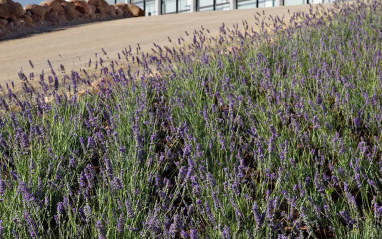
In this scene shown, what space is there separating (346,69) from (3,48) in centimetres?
812

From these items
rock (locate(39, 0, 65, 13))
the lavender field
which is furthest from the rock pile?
the lavender field

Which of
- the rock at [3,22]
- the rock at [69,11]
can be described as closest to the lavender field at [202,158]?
the rock at [3,22]

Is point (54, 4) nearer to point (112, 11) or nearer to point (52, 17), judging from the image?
point (52, 17)

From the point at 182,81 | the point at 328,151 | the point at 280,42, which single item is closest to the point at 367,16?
the point at 280,42

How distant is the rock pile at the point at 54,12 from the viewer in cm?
1241

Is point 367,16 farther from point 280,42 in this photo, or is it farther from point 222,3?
point 222,3

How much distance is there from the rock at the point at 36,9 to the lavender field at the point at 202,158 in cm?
1047

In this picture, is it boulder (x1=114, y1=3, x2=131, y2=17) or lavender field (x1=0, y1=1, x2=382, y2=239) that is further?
boulder (x1=114, y1=3, x2=131, y2=17)

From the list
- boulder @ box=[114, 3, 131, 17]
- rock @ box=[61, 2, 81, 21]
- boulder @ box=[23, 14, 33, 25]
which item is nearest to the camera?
boulder @ box=[23, 14, 33, 25]

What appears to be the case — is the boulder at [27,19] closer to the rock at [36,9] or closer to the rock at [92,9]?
the rock at [36,9]

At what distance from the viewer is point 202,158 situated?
2447mm

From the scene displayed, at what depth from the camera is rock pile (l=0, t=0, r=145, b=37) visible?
12414mm

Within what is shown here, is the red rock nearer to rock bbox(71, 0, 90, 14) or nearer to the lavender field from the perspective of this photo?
rock bbox(71, 0, 90, 14)

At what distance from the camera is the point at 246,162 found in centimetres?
279
